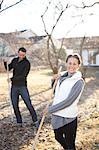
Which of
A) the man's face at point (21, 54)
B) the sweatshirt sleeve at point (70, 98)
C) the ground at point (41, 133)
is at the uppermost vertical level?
the man's face at point (21, 54)

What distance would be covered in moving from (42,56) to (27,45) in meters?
4.79

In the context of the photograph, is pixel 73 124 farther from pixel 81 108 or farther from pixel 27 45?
pixel 27 45

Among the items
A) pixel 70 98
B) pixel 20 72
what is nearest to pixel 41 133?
pixel 20 72

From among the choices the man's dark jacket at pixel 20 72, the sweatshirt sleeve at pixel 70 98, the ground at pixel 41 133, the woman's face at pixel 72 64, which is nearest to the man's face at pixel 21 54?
the man's dark jacket at pixel 20 72

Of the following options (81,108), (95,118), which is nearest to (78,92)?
(95,118)

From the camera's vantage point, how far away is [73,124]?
12.6 feet

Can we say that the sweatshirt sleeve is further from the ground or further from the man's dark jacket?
the man's dark jacket

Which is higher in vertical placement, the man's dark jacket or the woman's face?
the woman's face

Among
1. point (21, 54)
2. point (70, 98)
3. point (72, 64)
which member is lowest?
point (70, 98)

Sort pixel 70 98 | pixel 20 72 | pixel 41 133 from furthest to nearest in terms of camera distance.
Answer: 1. pixel 20 72
2. pixel 41 133
3. pixel 70 98

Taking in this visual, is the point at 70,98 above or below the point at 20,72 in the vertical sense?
below

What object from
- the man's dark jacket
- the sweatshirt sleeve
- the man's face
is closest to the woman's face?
the sweatshirt sleeve

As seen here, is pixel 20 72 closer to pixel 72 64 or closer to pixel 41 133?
pixel 41 133

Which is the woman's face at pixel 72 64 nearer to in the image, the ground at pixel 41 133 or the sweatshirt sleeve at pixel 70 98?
the sweatshirt sleeve at pixel 70 98
